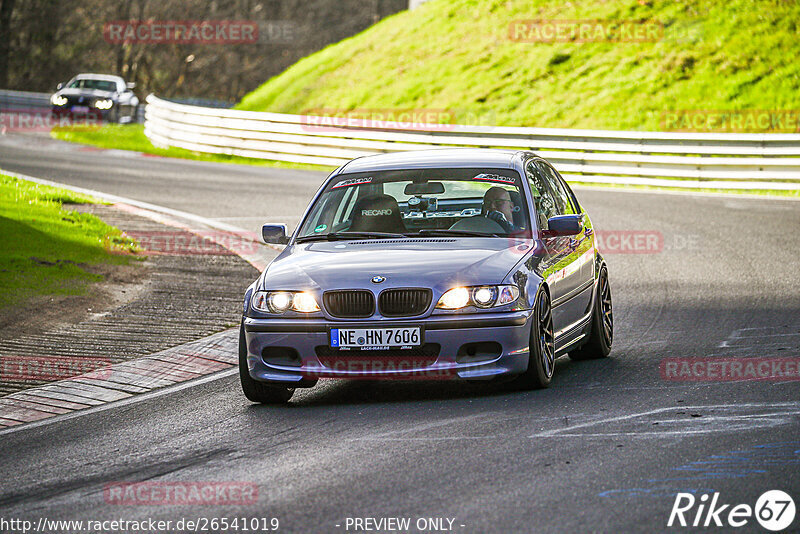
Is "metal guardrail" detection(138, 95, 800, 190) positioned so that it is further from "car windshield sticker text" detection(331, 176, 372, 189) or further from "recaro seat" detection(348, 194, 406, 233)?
"recaro seat" detection(348, 194, 406, 233)

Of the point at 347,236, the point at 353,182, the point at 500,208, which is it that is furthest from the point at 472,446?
the point at 353,182

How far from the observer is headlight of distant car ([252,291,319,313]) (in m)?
7.93

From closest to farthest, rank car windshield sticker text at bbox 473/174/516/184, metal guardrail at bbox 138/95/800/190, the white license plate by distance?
1. the white license plate
2. car windshield sticker text at bbox 473/174/516/184
3. metal guardrail at bbox 138/95/800/190

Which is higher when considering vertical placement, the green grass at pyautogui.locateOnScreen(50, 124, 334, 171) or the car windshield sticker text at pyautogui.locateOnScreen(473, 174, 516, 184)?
the car windshield sticker text at pyautogui.locateOnScreen(473, 174, 516, 184)

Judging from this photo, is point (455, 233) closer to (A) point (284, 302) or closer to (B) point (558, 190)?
(A) point (284, 302)

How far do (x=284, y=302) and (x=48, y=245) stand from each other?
304 inches

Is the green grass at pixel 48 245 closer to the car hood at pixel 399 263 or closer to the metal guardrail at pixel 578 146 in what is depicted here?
the car hood at pixel 399 263

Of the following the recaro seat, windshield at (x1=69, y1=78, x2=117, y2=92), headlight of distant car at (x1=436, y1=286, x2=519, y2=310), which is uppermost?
the recaro seat

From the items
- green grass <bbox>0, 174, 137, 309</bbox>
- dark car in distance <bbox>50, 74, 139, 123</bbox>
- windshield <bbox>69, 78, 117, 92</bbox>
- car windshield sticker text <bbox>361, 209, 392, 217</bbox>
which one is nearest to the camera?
car windshield sticker text <bbox>361, 209, 392, 217</bbox>

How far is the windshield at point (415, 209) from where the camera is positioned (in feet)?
29.2

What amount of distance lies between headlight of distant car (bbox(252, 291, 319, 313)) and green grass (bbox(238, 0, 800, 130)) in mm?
24342

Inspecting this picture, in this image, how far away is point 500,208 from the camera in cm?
903

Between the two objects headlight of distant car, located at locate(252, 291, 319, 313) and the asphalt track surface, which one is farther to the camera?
headlight of distant car, located at locate(252, 291, 319, 313)

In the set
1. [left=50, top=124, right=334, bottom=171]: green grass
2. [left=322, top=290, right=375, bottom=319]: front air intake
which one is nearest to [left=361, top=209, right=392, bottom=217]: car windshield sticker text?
[left=322, top=290, right=375, bottom=319]: front air intake
